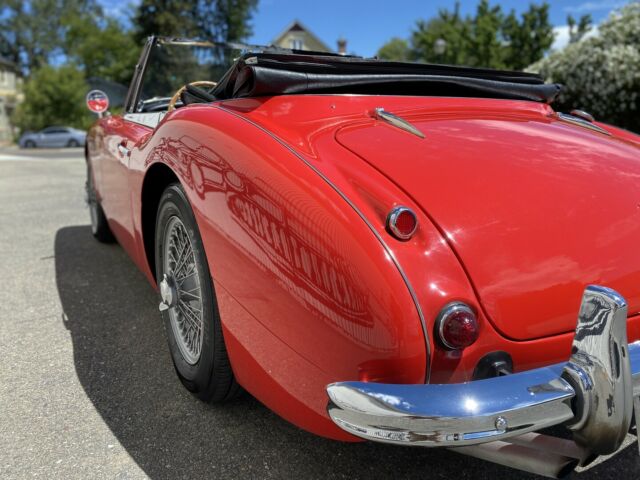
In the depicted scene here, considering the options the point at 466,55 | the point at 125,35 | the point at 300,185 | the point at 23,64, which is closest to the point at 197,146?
the point at 300,185

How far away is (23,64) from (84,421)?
6855 cm

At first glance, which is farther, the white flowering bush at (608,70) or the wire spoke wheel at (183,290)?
the white flowering bush at (608,70)

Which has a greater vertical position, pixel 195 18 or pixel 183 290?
pixel 195 18

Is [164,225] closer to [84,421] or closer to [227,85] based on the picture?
[227,85]

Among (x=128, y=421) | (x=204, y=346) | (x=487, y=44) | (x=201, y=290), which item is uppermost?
(x=487, y=44)

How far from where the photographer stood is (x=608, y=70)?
1139 centimetres

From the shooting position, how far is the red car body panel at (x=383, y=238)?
1336mm

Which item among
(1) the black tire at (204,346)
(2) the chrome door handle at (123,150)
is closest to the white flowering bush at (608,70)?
(2) the chrome door handle at (123,150)

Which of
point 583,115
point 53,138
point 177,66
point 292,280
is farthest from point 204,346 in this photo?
point 53,138

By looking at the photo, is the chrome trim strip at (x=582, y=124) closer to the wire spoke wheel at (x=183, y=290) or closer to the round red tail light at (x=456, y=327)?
the round red tail light at (x=456, y=327)

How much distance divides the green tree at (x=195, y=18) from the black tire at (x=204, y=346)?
3813 cm

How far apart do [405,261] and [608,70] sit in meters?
12.1

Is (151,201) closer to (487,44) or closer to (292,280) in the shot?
(292,280)

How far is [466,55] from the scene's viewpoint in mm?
26938
